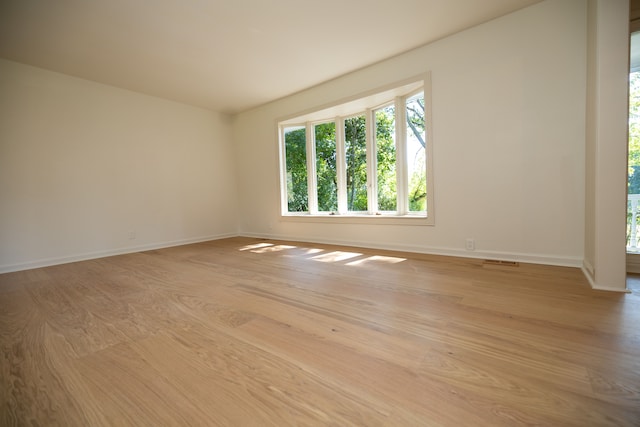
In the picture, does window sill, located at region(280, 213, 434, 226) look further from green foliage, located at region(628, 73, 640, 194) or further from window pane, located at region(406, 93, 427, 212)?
green foliage, located at region(628, 73, 640, 194)

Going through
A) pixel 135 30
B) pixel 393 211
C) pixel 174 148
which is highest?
pixel 135 30

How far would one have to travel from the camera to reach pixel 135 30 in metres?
2.64

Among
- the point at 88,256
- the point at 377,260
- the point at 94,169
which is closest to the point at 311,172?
the point at 377,260

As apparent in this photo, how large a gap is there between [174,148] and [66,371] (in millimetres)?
4193

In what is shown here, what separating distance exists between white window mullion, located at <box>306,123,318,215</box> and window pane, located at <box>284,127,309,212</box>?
111 millimetres

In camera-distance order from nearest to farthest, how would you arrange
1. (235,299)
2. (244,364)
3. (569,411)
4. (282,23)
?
(569,411) → (244,364) → (235,299) → (282,23)

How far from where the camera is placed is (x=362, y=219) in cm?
382

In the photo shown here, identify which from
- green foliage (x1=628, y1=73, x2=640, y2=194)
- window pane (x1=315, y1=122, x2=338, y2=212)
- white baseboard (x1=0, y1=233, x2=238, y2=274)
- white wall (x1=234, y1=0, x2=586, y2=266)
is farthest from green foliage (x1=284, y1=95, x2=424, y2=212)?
white baseboard (x1=0, y1=233, x2=238, y2=274)

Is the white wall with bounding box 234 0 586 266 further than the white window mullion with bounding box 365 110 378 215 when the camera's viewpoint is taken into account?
No

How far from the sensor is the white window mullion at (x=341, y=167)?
170 inches

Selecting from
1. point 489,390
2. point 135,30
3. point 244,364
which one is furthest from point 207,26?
point 489,390

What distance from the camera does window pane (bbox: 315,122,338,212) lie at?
177 inches

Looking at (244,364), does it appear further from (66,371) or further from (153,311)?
(153,311)

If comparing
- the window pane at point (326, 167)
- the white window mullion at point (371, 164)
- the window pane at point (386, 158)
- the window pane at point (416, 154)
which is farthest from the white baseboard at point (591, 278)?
the window pane at point (326, 167)
